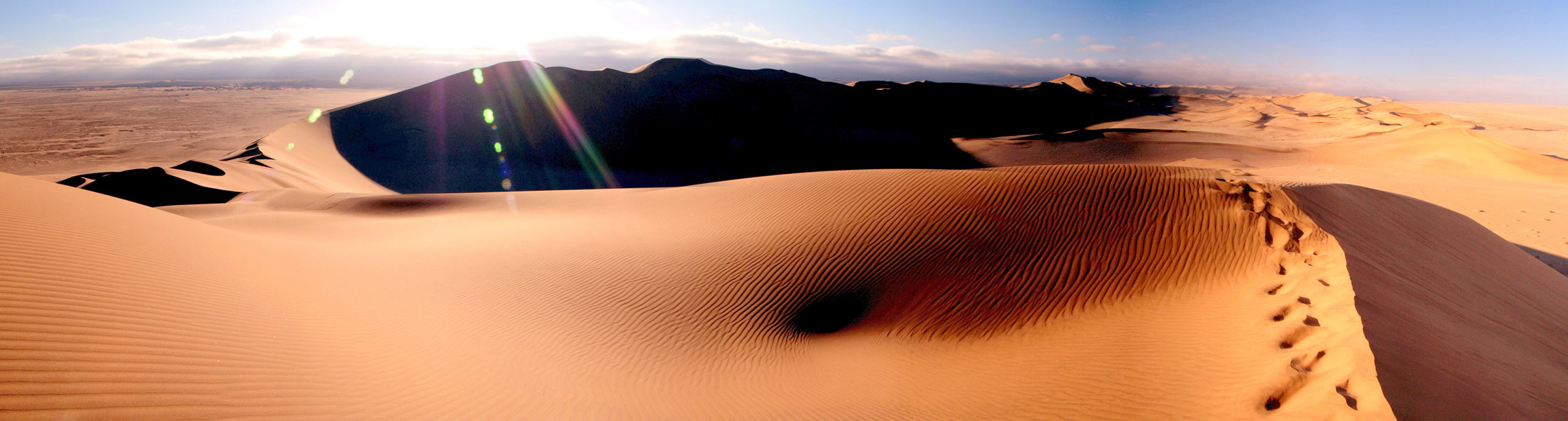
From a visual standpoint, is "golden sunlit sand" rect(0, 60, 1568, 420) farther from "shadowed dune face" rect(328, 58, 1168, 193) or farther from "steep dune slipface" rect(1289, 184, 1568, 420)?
"shadowed dune face" rect(328, 58, 1168, 193)

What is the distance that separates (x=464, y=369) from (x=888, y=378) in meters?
4.16

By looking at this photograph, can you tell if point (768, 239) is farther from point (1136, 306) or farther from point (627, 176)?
point (627, 176)

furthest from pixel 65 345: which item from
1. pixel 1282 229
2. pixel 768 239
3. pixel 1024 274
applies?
pixel 1282 229

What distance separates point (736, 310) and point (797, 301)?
910mm

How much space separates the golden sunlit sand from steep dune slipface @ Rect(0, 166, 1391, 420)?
0.04m

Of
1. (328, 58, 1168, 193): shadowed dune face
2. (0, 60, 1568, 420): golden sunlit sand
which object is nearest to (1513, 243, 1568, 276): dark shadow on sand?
(0, 60, 1568, 420): golden sunlit sand

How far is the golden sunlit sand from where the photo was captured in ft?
12.8

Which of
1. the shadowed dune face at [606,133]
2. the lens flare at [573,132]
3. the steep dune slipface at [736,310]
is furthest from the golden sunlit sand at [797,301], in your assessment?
the lens flare at [573,132]

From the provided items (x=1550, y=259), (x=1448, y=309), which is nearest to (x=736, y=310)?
(x=1448, y=309)

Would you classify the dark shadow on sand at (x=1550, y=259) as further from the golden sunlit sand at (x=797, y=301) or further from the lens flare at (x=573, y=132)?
the lens flare at (x=573, y=132)

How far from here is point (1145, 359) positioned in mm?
5055

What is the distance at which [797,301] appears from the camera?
26.3ft

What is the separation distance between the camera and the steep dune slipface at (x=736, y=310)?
12.8 ft

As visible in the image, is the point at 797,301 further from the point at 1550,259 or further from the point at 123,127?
the point at 123,127
